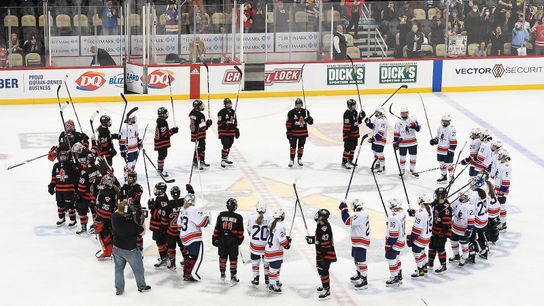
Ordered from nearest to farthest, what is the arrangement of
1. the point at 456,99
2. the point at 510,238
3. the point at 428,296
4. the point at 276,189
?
the point at 428,296 → the point at 510,238 → the point at 276,189 → the point at 456,99

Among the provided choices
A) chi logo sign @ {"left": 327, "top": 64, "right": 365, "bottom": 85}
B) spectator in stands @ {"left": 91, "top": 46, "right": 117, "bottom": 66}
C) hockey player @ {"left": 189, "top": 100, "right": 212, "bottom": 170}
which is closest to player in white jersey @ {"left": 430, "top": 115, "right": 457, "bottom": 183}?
hockey player @ {"left": 189, "top": 100, "right": 212, "bottom": 170}

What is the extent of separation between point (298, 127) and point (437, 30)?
7.37 metres

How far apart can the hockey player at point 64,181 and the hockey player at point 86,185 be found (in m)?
0.11

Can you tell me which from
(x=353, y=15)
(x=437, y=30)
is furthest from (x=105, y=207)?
(x=437, y=30)

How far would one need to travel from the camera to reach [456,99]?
73.3 ft

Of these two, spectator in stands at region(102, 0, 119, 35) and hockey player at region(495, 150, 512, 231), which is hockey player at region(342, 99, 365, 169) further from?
spectator in stands at region(102, 0, 119, 35)

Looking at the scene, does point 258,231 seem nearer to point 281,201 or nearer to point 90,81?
point 281,201

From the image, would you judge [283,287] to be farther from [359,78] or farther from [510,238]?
[359,78]

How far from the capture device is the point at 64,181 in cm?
1362

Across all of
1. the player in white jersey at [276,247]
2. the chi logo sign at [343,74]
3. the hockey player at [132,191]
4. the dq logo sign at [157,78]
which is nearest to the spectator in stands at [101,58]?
the dq logo sign at [157,78]

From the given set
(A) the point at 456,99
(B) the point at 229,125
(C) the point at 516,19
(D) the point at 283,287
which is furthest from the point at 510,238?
(C) the point at 516,19

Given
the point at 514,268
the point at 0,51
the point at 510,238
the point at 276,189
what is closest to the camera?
the point at 514,268

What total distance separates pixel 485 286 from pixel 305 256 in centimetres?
216

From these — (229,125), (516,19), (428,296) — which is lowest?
(428,296)
